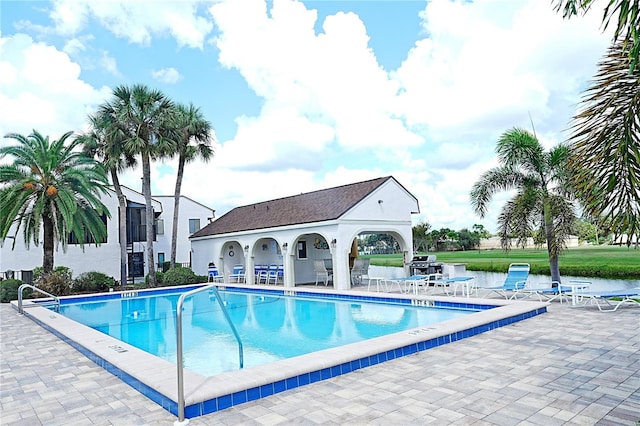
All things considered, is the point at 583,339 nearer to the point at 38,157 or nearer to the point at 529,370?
the point at 529,370

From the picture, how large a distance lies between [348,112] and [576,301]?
11.5 metres

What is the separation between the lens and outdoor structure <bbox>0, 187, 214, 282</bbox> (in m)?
26.3

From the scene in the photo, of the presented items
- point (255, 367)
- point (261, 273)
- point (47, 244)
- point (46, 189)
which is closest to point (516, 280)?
point (255, 367)

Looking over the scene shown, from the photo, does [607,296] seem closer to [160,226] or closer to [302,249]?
[302,249]

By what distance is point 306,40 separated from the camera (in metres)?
15.2

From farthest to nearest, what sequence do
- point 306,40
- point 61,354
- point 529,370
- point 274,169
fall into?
point 274,169, point 306,40, point 61,354, point 529,370

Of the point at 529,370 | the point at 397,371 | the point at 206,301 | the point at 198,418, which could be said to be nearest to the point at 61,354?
the point at 198,418

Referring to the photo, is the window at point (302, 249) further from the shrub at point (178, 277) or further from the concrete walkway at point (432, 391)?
the concrete walkway at point (432, 391)

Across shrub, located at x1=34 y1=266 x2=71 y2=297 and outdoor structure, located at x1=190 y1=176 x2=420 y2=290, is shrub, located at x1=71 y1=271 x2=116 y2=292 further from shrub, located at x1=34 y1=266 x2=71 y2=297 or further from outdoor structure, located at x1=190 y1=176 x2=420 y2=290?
outdoor structure, located at x1=190 y1=176 x2=420 y2=290

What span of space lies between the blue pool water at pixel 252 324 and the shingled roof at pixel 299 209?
13.0ft

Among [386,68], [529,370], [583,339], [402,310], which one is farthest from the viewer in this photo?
[386,68]

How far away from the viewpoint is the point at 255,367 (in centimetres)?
620

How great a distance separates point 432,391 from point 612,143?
3.33 meters

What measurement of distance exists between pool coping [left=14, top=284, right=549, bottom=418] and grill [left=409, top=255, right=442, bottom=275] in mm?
8534
